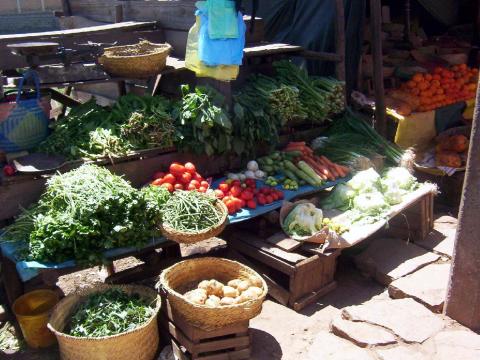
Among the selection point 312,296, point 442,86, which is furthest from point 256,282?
point 442,86

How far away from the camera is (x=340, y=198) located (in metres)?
5.33

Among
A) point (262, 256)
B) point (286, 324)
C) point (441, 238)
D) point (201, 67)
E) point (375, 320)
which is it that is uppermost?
point (201, 67)

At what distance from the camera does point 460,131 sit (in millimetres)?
7520

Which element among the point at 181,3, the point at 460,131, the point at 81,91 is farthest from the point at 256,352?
the point at 81,91

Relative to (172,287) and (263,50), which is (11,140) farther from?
(263,50)

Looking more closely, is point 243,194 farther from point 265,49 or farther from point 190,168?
point 265,49

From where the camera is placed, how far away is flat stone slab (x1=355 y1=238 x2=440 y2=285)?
196 inches

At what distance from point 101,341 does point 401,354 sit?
224 centimetres

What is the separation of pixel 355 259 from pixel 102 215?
2.79 metres

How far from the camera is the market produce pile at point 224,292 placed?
378 cm

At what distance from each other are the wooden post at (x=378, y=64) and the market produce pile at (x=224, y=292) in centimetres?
390

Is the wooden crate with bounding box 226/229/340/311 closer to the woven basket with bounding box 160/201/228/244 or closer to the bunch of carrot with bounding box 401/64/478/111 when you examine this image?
the woven basket with bounding box 160/201/228/244

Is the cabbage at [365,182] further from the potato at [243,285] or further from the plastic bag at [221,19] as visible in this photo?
the plastic bag at [221,19]

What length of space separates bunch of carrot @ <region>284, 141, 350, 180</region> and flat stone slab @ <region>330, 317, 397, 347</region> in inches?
72.9
